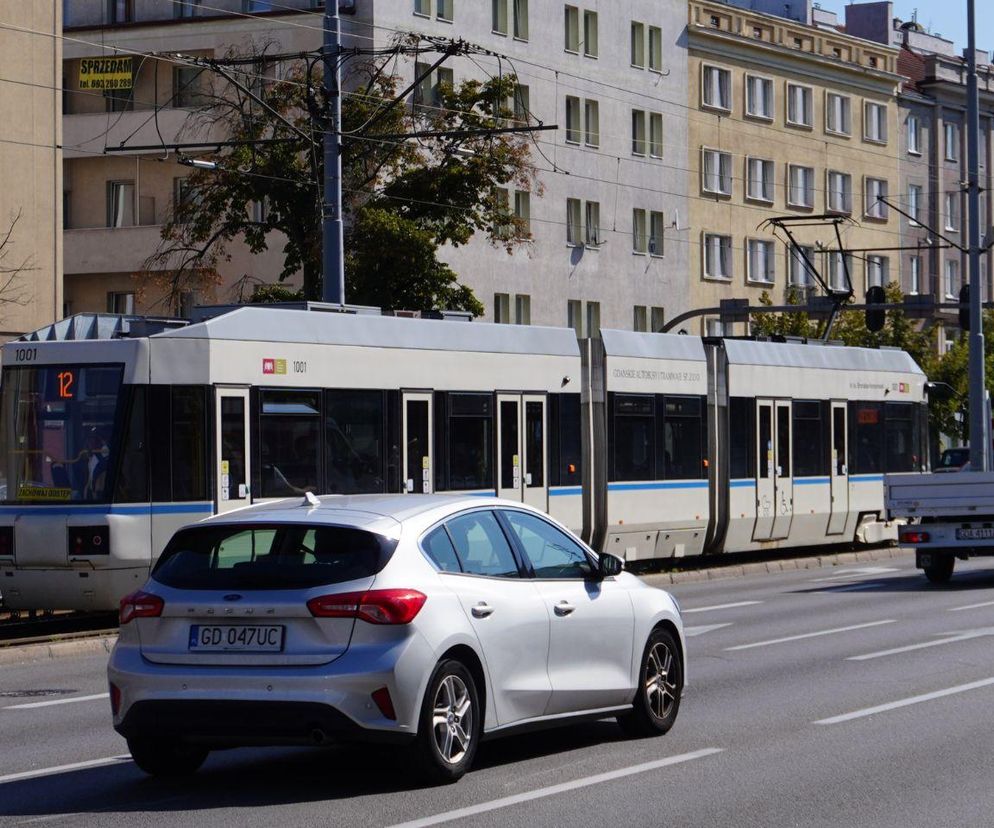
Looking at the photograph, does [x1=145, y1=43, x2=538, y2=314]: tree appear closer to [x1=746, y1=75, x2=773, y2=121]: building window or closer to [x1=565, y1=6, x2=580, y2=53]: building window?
[x1=565, y1=6, x2=580, y2=53]: building window

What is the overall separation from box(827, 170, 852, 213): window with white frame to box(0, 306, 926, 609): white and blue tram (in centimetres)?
4238

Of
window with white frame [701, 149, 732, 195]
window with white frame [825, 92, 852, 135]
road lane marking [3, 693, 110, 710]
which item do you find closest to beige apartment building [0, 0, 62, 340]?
road lane marking [3, 693, 110, 710]

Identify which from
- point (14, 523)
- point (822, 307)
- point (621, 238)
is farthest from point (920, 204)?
point (14, 523)

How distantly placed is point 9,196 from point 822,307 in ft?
66.1

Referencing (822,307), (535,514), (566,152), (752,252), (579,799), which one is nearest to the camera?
(579,799)

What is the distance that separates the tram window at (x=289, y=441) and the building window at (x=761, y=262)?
50.0m

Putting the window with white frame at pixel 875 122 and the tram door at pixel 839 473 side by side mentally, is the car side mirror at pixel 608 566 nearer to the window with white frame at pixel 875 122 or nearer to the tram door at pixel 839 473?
the tram door at pixel 839 473

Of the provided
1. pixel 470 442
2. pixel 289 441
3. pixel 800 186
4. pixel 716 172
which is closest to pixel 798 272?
pixel 800 186

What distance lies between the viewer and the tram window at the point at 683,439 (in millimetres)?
27891

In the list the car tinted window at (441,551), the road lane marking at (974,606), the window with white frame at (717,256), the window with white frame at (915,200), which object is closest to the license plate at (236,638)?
the car tinted window at (441,551)

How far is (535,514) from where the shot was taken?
35.3 feet

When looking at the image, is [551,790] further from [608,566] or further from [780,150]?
[780,150]

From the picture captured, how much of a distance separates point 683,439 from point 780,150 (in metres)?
44.7

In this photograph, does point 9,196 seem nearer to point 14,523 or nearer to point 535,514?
point 14,523
